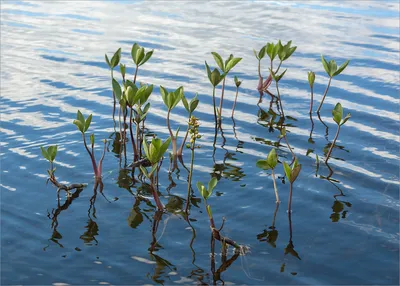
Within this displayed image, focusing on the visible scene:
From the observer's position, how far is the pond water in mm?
3785

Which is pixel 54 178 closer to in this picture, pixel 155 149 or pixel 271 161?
pixel 155 149

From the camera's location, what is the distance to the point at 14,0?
13.9 meters

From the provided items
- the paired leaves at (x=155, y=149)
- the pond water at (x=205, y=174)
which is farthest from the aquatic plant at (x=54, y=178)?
the paired leaves at (x=155, y=149)

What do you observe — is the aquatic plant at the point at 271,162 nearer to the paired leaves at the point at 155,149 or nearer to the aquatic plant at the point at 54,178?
the paired leaves at the point at 155,149

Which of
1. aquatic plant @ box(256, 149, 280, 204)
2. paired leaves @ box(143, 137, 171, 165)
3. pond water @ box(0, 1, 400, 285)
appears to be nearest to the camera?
pond water @ box(0, 1, 400, 285)

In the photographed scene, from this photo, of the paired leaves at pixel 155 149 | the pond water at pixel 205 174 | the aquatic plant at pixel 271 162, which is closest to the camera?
the pond water at pixel 205 174

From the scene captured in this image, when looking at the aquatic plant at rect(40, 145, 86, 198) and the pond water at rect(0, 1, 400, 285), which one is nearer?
the pond water at rect(0, 1, 400, 285)

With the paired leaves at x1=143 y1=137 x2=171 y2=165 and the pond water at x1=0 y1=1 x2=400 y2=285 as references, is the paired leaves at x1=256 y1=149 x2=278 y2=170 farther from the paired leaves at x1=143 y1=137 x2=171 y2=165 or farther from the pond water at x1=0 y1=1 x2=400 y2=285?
the paired leaves at x1=143 y1=137 x2=171 y2=165

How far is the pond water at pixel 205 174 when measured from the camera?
3.79 meters

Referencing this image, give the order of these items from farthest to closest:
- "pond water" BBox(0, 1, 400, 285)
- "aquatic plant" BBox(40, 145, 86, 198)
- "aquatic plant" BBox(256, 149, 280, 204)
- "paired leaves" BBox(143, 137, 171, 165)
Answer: "aquatic plant" BBox(40, 145, 86, 198), "aquatic plant" BBox(256, 149, 280, 204), "paired leaves" BBox(143, 137, 171, 165), "pond water" BBox(0, 1, 400, 285)

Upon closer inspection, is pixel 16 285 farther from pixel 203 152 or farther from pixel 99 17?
pixel 99 17

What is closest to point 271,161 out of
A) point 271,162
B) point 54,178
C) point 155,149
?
point 271,162

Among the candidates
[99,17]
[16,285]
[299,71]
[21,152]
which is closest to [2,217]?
[16,285]

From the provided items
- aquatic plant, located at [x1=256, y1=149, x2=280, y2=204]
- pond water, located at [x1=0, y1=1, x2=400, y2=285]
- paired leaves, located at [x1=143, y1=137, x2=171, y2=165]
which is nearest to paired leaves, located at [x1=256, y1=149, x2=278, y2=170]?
aquatic plant, located at [x1=256, y1=149, x2=280, y2=204]
